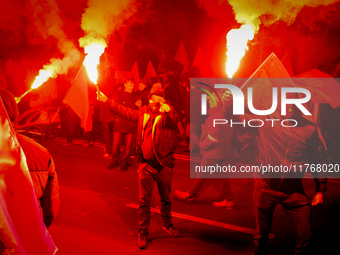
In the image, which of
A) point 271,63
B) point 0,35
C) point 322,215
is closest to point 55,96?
point 0,35

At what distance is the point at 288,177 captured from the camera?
326 cm

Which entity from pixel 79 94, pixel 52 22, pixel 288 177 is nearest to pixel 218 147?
pixel 288 177

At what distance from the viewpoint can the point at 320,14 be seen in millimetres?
11859

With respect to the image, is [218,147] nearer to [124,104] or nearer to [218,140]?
[218,140]

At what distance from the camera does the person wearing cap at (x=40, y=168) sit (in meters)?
2.38

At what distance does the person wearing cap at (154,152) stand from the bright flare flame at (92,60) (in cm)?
28

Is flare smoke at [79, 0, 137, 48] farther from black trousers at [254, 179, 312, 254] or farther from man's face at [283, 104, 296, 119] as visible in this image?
black trousers at [254, 179, 312, 254]

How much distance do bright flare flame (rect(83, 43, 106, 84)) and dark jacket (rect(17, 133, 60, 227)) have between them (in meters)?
1.85

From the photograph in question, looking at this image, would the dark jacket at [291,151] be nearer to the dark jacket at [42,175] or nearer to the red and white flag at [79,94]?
the dark jacket at [42,175]

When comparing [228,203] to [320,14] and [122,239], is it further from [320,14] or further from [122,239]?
[320,14]

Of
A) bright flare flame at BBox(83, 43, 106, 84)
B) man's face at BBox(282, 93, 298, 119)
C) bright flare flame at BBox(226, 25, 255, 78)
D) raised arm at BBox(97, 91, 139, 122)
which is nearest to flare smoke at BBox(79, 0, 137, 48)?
bright flare flame at BBox(83, 43, 106, 84)

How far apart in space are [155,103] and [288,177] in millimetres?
2127

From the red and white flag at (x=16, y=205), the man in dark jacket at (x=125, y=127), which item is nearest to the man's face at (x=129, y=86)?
the man in dark jacket at (x=125, y=127)

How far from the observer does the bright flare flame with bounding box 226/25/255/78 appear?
4508mm
